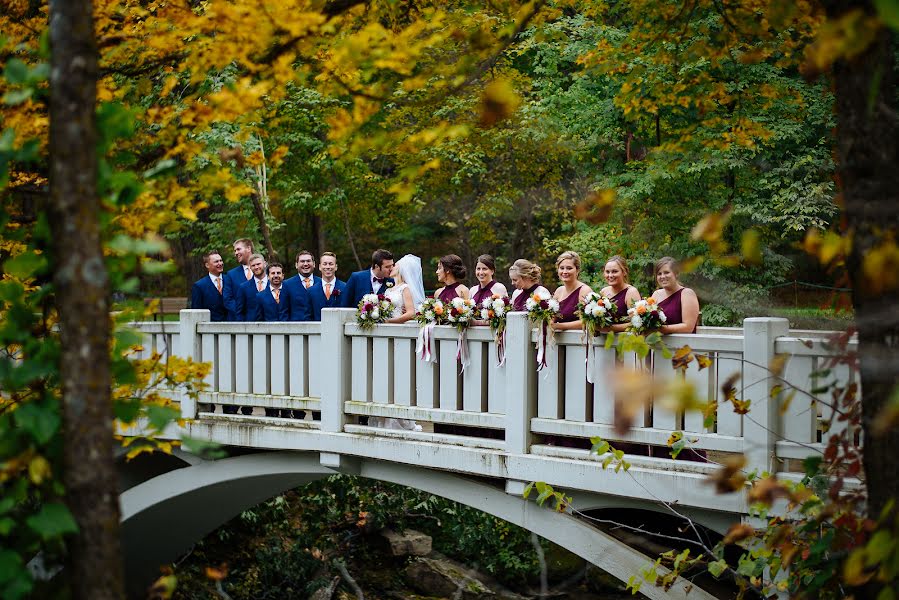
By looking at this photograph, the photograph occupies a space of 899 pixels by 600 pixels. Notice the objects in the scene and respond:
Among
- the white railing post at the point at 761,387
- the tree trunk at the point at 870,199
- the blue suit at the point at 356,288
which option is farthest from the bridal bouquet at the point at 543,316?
the tree trunk at the point at 870,199

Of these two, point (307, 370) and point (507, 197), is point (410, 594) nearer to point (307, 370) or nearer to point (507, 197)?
point (307, 370)

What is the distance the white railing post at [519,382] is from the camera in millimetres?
7291

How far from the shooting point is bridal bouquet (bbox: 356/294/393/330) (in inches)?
331

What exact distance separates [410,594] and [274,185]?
38.6ft

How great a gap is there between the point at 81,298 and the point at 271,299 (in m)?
7.49

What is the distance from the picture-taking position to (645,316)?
21.1 ft

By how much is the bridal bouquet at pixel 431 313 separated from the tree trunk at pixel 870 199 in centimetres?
452

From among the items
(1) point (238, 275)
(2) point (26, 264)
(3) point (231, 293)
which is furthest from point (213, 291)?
(2) point (26, 264)

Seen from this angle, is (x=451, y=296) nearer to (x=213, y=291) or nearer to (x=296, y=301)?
(x=296, y=301)

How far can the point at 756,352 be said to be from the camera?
234 inches

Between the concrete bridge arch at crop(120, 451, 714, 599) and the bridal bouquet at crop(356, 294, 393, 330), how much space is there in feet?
4.11

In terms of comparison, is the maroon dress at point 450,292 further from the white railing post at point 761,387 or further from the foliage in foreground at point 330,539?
the foliage in foreground at point 330,539

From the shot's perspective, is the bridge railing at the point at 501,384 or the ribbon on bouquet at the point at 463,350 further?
the ribbon on bouquet at the point at 463,350

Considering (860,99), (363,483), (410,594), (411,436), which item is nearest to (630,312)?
(411,436)
